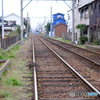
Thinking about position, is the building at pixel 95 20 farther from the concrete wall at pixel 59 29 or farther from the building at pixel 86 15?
the concrete wall at pixel 59 29

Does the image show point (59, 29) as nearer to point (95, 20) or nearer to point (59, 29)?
point (59, 29)

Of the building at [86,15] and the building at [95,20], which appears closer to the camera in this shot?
the building at [95,20]

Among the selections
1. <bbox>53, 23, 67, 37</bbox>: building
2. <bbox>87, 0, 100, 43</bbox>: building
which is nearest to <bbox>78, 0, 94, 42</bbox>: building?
<bbox>87, 0, 100, 43</bbox>: building

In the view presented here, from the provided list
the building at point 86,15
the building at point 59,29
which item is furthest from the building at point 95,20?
the building at point 59,29

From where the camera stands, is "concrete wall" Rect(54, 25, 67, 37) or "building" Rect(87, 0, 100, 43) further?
"concrete wall" Rect(54, 25, 67, 37)

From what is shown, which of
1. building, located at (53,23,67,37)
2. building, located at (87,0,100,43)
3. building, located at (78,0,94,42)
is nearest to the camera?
building, located at (87,0,100,43)

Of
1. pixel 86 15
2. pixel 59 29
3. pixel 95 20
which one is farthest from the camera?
pixel 59 29

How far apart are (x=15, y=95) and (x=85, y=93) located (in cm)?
196

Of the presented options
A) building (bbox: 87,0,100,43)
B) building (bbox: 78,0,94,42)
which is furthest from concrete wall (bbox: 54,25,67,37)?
building (bbox: 87,0,100,43)

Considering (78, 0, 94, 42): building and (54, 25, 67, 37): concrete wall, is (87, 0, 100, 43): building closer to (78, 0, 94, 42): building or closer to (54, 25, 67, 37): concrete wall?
(78, 0, 94, 42): building

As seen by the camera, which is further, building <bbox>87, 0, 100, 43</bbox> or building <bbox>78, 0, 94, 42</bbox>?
building <bbox>78, 0, 94, 42</bbox>

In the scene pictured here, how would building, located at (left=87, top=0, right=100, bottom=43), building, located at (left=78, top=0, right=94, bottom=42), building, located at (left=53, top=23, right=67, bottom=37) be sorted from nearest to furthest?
building, located at (left=87, top=0, right=100, bottom=43) → building, located at (left=78, top=0, right=94, bottom=42) → building, located at (left=53, top=23, right=67, bottom=37)

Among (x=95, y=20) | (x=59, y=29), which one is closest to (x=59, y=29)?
(x=59, y=29)

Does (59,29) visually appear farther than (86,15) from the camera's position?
Yes
